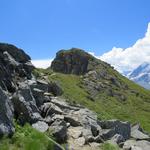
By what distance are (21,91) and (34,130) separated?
5.52 meters

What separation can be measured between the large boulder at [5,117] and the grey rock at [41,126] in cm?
286

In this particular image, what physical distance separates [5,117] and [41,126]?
14.6 ft

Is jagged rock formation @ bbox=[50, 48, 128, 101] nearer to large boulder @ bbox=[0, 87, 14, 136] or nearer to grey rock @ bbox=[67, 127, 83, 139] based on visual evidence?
grey rock @ bbox=[67, 127, 83, 139]

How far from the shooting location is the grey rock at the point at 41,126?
28081mm

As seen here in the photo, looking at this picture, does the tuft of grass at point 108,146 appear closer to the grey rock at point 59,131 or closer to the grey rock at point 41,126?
the grey rock at point 59,131

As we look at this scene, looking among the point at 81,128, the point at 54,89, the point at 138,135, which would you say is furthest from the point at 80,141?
the point at 54,89

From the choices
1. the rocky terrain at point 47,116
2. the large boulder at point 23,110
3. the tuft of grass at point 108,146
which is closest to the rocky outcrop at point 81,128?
the rocky terrain at point 47,116

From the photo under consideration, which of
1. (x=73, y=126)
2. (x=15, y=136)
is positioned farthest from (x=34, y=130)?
(x=73, y=126)

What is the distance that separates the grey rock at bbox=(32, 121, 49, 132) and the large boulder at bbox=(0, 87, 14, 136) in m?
2.86

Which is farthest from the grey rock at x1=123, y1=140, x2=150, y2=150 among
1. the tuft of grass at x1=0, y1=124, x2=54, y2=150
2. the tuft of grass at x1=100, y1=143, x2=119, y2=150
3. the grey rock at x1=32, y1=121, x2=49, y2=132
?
the tuft of grass at x1=0, y1=124, x2=54, y2=150

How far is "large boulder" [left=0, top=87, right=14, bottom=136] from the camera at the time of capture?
949 inches

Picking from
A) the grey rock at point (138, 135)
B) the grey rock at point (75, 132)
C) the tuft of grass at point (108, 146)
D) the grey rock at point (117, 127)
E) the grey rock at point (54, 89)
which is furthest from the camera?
the grey rock at point (54, 89)

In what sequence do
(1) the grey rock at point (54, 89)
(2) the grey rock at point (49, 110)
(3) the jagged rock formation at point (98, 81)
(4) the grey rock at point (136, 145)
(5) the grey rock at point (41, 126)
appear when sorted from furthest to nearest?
(3) the jagged rock formation at point (98, 81) < (1) the grey rock at point (54, 89) < (2) the grey rock at point (49, 110) < (4) the grey rock at point (136, 145) < (5) the grey rock at point (41, 126)

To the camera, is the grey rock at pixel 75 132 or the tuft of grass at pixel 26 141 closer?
the tuft of grass at pixel 26 141
